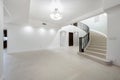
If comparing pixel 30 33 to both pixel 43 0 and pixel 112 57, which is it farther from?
pixel 112 57

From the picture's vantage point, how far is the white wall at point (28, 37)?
6875 millimetres

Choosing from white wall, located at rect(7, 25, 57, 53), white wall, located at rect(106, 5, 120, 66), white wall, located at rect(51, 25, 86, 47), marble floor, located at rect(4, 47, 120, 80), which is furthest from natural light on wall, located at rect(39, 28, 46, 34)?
white wall, located at rect(106, 5, 120, 66)

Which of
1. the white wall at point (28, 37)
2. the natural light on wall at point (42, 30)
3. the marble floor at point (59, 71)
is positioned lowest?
the marble floor at point (59, 71)

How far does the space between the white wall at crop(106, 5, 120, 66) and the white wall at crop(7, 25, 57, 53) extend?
6.72 meters

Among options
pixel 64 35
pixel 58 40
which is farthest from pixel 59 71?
pixel 64 35

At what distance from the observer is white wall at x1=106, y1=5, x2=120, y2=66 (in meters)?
3.43

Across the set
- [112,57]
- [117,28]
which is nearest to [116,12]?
[117,28]

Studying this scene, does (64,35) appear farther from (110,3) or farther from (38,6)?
(110,3)

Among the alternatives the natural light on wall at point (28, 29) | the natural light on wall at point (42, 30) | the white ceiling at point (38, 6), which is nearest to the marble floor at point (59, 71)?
the white ceiling at point (38, 6)

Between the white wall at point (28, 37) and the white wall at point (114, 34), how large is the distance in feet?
22.0

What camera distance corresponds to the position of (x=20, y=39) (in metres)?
7.38

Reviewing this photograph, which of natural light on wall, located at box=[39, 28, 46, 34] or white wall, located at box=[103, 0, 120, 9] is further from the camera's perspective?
natural light on wall, located at box=[39, 28, 46, 34]

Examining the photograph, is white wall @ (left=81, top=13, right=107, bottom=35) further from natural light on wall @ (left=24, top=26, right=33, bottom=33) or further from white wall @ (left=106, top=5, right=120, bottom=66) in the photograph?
natural light on wall @ (left=24, top=26, right=33, bottom=33)

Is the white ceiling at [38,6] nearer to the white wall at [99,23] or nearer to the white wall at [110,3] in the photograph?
the white wall at [110,3]
